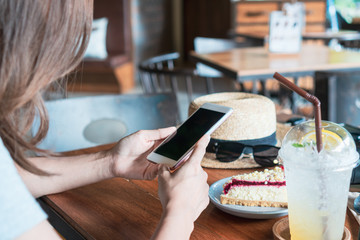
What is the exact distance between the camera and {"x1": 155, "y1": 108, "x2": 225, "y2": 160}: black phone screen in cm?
95

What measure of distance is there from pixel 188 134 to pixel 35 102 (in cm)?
35

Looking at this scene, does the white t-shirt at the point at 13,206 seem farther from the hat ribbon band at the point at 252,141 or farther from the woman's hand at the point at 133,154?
the hat ribbon band at the point at 252,141

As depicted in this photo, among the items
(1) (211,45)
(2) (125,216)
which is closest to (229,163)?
(2) (125,216)

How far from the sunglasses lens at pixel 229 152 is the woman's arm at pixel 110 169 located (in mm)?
182

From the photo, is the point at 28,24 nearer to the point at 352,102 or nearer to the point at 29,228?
the point at 29,228

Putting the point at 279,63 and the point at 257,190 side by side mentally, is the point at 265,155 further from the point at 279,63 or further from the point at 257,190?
the point at 279,63

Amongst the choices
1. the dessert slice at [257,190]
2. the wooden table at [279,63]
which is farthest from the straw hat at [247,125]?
the wooden table at [279,63]

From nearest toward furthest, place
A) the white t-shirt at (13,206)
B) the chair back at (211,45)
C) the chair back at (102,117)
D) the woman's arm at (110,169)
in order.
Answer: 1. the white t-shirt at (13,206)
2. the woman's arm at (110,169)
3. the chair back at (102,117)
4. the chair back at (211,45)

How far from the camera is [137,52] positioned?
6.36 m

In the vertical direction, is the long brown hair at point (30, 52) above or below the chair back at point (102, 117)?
above

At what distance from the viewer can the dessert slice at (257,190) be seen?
891 millimetres

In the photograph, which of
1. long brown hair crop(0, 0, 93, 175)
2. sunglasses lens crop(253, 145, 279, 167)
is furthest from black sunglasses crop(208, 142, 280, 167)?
long brown hair crop(0, 0, 93, 175)

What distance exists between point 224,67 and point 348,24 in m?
3.21

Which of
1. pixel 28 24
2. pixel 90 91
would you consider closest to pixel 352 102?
pixel 28 24
